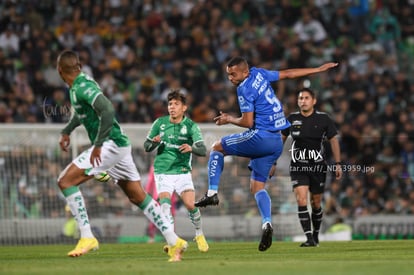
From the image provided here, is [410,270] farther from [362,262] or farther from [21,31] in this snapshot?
[21,31]

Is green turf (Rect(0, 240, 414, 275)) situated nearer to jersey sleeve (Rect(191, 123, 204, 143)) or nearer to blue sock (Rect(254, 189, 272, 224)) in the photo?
blue sock (Rect(254, 189, 272, 224))

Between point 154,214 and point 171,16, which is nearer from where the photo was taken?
point 154,214

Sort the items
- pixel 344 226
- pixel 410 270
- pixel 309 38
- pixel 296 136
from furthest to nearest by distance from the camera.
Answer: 1. pixel 309 38
2. pixel 344 226
3. pixel 296 136
4. pixel 410 270

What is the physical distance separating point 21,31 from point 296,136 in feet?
38.2

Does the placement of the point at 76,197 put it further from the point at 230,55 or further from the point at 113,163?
the point at 230,55

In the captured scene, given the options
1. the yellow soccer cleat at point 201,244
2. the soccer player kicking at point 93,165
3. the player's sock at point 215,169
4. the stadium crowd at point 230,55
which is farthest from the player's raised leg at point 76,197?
the stadium crowd at point 230,55

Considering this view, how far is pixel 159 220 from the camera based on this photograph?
38.3 ft

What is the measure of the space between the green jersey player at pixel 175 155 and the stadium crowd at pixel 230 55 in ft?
21.2

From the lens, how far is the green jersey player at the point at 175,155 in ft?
50.9

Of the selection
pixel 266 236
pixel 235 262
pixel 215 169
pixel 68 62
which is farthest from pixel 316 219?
pixel 68 62

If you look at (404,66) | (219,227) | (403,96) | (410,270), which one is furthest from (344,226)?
(410,270)

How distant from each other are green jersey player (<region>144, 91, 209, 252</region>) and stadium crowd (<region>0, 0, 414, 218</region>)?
647cm

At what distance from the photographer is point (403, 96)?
25781 mm

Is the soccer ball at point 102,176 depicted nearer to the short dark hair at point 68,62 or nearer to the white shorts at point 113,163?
the white shorts at point 113,163
